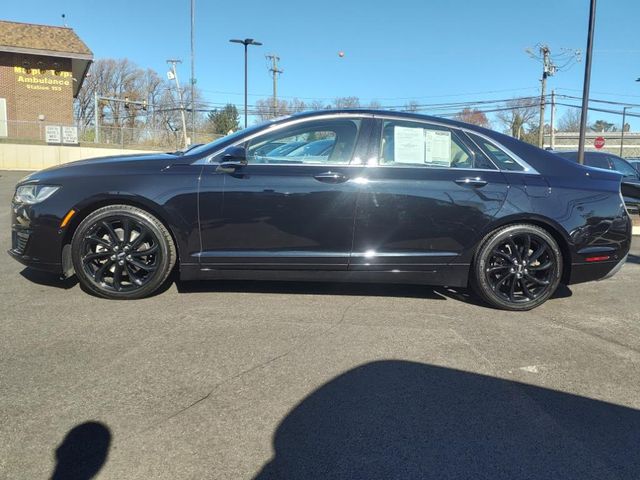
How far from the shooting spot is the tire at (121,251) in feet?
13.9

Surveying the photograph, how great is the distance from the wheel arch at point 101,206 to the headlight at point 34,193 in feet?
0.86

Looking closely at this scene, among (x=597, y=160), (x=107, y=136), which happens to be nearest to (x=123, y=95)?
(x=107, y=136)

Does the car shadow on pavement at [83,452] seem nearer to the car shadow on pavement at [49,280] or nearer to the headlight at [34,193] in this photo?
the headlight at [34,193]

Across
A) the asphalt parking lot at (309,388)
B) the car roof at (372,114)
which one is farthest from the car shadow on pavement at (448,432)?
the car roof at (372,114)

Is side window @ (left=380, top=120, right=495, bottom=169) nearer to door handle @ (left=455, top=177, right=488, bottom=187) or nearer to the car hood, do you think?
door handle @ (left=455, top=177, right=488, bottom=187)

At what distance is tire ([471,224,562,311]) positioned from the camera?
14.6 ft

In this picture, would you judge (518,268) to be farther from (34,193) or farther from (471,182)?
(34,193)

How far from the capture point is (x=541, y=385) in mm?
3098

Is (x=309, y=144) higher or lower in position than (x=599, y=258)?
higher

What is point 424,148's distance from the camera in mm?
4445

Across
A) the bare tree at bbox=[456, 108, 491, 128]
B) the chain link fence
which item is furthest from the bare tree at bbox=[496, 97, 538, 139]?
the chain link fence

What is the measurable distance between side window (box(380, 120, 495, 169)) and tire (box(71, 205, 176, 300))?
6.61ft

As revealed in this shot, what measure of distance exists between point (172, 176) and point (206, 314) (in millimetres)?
1166

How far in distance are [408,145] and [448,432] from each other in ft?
8.48
